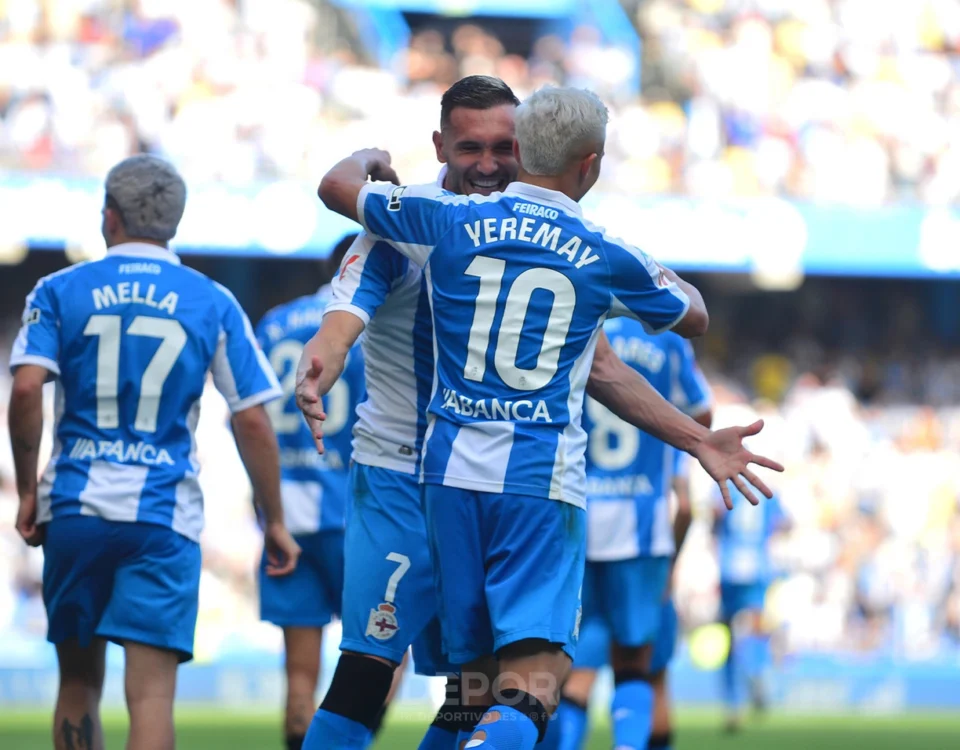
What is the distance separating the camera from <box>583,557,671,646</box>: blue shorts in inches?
261

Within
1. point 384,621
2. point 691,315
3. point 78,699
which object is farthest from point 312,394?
point 78,699

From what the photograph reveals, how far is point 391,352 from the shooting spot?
4.65 metres

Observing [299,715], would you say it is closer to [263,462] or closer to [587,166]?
[263,462]

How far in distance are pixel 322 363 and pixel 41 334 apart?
133 centimetres

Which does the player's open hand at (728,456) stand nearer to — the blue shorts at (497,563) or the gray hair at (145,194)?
the blue shorts at (497,563)

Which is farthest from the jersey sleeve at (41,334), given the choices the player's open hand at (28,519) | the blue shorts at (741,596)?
the blue shorts at (741,596)

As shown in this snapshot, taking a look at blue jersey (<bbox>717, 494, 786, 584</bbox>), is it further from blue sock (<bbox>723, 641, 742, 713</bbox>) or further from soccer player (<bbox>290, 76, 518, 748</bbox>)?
soccer player (<bbox>290, 76, 518, 748</bbox>)

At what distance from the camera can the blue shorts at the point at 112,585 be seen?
16.1 feet

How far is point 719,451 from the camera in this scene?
427 centimetres

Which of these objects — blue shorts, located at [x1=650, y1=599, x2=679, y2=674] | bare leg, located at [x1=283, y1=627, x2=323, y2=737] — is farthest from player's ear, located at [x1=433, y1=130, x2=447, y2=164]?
blue shorts, located at [x1=650, y1=599, x2=679, y2=674]

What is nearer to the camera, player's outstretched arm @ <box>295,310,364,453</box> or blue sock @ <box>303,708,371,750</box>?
player's outstretched arm @ <box>295,310,364,453</box>

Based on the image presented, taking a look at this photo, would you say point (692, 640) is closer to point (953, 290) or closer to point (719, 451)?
point (953, 290)

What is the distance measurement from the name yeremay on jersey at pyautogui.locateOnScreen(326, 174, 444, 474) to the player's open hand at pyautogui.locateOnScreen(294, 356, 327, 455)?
0.38 meters

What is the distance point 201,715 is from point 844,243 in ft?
29.0
